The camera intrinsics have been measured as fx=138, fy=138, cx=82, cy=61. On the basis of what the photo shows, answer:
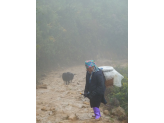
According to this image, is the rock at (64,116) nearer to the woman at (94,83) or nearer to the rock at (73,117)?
the rock at (73,117)

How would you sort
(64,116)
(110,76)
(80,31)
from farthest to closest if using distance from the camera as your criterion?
(80,31) < (64,116) < (110,76)

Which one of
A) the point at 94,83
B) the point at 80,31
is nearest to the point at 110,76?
the point at 94,83

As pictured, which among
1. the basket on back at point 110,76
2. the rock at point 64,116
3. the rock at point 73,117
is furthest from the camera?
the rock at point 64,116

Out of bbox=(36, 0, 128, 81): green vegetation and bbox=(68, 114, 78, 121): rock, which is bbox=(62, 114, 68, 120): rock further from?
bbox=(36, 0, 128, 81): green vegetation

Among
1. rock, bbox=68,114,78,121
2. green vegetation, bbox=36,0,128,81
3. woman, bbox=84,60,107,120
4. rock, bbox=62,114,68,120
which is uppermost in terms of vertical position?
green vegetation, bbox=36,0,128,81

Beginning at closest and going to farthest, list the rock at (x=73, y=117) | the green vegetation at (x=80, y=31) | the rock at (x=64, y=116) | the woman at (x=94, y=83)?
the woman at (x=94, y=83), the rock at (x=73, y=117), the rock at (x=64, y=116), the green vegetation at (x=80, y=31)

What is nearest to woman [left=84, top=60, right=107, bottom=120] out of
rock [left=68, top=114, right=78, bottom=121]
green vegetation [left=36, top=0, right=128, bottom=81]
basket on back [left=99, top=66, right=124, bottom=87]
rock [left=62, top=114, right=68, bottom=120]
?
basket on back [left=99, top=66, right=124, bottom=87]

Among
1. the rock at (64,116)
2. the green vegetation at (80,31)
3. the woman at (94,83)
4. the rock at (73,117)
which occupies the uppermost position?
the green vegetation at (80,31)

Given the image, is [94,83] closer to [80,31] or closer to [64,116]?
[64,116]

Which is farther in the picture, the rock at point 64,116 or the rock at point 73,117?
the rock at point 64,116

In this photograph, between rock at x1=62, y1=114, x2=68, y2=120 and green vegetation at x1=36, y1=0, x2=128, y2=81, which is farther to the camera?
green vegetation at x1=36, y1=0, x2=128, y2=81

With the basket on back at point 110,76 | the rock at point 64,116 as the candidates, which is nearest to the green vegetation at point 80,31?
the rock at point 64,116
